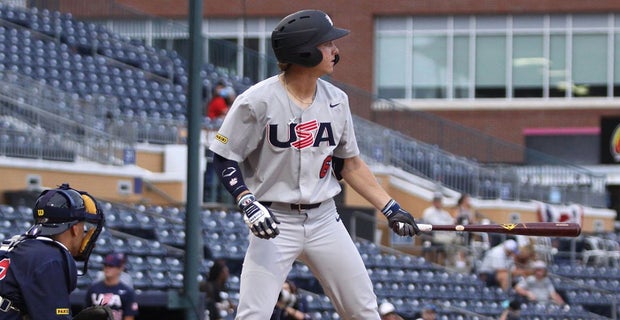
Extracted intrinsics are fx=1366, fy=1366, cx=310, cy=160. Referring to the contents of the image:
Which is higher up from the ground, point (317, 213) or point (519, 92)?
point (519, 92)

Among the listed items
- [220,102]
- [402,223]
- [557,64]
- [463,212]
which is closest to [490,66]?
[557,64]

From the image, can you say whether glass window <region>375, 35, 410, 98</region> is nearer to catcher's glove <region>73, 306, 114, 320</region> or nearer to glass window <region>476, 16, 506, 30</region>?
glass window <region>476, 16, 506, 30</region>

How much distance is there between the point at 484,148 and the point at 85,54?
832 cm

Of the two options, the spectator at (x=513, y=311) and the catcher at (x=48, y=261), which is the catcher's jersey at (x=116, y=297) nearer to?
the spectator at (x=513, y=311)

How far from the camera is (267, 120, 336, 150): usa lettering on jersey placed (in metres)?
6.41

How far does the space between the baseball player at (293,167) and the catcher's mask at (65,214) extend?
92 cm

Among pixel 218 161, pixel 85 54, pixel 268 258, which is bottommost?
pixel 268 258

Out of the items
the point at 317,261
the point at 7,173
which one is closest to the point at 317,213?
the point at 317,261

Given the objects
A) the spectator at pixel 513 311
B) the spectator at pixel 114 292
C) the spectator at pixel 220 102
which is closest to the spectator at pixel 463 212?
the spectator at pixel 220 102

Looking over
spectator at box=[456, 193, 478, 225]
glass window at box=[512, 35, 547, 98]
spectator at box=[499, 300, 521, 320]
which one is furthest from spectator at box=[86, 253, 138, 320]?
glass window at box=[512, 35, 547, 98]

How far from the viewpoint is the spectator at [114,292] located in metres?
11.0

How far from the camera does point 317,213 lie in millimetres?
6504

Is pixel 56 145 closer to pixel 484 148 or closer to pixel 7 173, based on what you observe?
pixel 7 173

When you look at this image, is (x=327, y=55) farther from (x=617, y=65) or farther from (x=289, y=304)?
(x=617, y=65)
